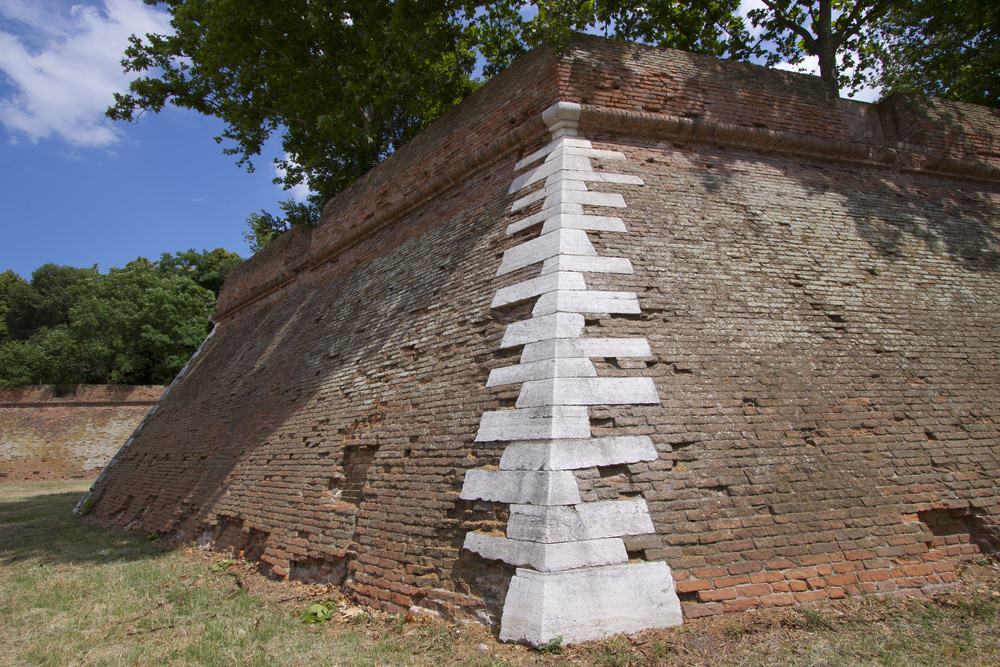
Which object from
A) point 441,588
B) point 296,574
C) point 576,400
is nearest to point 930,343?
point 576,400

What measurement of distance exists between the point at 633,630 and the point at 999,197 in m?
7.62

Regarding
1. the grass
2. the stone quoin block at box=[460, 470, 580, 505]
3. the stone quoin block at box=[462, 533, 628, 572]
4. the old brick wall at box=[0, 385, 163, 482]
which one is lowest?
the grass

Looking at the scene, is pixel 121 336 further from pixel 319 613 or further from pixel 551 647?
pixel 551 647

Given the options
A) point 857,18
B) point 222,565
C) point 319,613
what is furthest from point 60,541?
point 857,18

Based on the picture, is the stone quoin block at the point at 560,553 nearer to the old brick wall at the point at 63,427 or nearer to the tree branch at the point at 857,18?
the tree branch at the point at 857,18

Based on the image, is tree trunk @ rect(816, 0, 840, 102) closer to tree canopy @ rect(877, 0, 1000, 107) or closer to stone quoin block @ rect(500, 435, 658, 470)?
tree canopy @ rect(877, 0, 1000, 107)

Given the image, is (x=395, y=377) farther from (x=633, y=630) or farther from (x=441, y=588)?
(x=633, y=630)

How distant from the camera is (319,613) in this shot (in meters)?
3.95

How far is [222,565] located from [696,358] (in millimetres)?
4974

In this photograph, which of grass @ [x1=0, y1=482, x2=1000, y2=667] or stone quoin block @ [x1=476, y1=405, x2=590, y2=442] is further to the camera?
stone quoin block @ [x1=476, y1=405, x2=590, y2=442]

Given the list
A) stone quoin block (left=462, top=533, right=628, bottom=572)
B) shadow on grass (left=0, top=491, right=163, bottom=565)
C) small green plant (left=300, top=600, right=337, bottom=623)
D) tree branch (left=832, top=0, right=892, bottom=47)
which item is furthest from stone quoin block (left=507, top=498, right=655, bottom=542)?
tree branch (left=832, top=0, right=892, bottom=47)

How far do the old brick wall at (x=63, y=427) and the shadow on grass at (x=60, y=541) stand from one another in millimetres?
10970

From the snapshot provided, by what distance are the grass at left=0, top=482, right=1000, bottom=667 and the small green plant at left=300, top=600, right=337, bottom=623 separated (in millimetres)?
47

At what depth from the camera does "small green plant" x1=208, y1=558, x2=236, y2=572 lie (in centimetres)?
546
